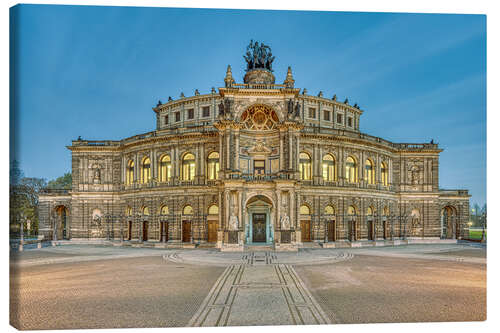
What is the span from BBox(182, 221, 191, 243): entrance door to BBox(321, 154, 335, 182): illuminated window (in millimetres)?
18400

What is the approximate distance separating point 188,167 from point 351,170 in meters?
21.5

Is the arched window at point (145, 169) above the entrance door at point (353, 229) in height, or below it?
above

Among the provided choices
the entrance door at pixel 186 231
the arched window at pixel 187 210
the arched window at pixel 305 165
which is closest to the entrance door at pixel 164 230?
the entrance door at pixel 186 231

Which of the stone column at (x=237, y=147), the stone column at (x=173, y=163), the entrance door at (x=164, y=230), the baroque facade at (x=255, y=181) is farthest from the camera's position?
the stone column at (x=173, y=163)

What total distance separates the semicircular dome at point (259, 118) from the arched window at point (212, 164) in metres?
5.90

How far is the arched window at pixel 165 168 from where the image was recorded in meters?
42.0

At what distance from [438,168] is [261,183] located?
96.2ft

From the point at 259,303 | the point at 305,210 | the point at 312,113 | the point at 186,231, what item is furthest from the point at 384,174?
the point at 259,303

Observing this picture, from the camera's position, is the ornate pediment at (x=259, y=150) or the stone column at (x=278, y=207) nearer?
the stone column at (x=278, y=207)

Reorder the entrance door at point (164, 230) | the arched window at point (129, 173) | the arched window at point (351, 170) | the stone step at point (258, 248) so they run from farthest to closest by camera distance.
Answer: the arched window at point (129, 173) → the arched window at point (351, 170) → the entrance door at point (164, 230) → the stone step at point (258, 248)

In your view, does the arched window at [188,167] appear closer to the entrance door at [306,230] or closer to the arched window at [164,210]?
the arched window at [164,210]

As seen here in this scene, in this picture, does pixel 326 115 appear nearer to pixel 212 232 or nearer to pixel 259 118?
pixel 259 118

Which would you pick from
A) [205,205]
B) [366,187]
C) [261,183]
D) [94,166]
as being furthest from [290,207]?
[94,166]

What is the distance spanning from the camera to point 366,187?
4197cm
